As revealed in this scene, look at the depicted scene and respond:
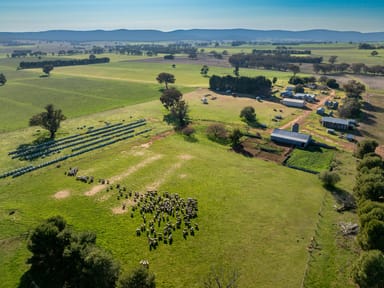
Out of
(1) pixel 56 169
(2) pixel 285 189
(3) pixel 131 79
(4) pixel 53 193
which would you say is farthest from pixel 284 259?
(3) pixel 131 79

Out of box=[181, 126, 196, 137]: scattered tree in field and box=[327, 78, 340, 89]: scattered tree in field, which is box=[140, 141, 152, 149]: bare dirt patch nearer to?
box=[181, 126, 196, 137]: scattered tree in field

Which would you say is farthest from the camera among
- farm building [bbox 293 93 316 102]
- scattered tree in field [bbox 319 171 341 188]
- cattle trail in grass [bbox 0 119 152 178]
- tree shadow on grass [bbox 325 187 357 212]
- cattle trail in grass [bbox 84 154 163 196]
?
farm building [bbox 293 93 316 102]

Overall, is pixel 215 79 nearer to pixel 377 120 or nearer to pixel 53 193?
pixel 377 120

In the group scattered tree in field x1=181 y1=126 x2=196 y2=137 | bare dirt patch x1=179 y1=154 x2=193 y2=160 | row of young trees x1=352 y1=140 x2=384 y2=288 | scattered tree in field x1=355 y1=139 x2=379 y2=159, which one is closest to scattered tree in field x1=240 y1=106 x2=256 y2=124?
scattered tree in field x1=181 y1=126 x2=196 y2=137

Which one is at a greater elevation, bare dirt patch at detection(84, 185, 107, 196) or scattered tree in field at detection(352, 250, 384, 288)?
scattered tree in field at detection(352, 250, 384, 288)

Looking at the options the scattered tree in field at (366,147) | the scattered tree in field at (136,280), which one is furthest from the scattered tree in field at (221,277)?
the scattered tree in field at (366,147)

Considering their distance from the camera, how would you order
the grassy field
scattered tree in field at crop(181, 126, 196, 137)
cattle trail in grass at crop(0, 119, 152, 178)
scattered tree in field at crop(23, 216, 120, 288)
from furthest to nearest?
scattered tree in field at crop(181, 126, 196, 137), cattle trail in grass at crop(0, 119, 152, 178), the grassy field, scattered tree in field at crop(23, 216, 120, 288)
